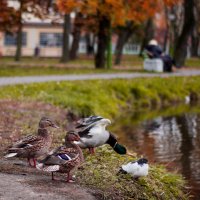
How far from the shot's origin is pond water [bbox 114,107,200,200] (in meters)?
14.8

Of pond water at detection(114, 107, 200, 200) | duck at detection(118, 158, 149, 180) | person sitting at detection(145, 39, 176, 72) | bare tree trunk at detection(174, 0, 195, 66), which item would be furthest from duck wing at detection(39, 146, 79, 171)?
bare tree trunk at detection(174, 0, 195, 66)

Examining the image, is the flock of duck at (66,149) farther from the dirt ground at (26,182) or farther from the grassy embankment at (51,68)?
the grassy embankment at (51,68)

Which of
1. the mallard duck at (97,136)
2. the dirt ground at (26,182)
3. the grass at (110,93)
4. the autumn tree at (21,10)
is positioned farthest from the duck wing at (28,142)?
the autumn tree at (21,10)

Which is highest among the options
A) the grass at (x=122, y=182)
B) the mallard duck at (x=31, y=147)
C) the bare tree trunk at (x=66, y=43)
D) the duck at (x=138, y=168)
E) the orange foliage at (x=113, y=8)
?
the orange foliage at (x=113, y=8)

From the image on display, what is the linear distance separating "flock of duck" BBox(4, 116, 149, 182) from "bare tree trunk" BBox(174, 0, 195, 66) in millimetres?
29290

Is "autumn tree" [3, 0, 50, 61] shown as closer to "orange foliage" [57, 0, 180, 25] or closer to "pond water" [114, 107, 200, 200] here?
"orange foliage" [57, 0, 180, 25]

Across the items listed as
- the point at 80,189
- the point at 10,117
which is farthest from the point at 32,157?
the point at 10,117

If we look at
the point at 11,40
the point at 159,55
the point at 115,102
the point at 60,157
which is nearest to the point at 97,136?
the point at 60,157

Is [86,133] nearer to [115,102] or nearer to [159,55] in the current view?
[115,102]

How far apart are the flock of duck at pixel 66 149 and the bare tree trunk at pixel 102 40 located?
2506 centimetres

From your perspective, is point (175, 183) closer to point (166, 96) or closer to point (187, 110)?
point (187, 110)

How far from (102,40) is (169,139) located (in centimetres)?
1901

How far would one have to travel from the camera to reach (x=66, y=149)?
9820 mm

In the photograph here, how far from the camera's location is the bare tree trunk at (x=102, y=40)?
36875 mm
